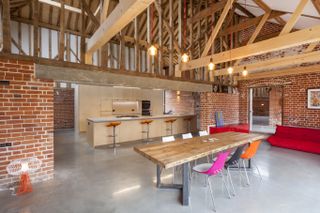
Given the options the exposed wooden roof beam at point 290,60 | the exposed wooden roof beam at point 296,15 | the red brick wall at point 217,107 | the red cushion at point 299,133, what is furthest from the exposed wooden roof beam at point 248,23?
the red cushion at point 299,133

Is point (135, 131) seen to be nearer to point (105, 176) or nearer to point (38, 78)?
point (105, 176)

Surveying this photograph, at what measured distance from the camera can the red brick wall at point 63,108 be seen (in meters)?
9.43

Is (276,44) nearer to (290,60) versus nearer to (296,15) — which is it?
(296,15)

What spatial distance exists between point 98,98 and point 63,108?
7.63ft

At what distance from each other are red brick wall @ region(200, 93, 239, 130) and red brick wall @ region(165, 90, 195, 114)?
1346 millimetres

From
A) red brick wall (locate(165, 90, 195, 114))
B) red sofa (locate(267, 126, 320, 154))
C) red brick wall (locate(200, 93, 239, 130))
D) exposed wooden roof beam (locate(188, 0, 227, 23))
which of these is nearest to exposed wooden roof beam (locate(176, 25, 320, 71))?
exposed wooden roof beam (locate(188, 0, 227, 23))

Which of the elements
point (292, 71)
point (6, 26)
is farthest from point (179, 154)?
point (292, 71)

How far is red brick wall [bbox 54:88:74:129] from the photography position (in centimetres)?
943

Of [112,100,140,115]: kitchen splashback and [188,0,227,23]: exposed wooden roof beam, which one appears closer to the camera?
[188,0,227,23]: exposed wooden roof beam

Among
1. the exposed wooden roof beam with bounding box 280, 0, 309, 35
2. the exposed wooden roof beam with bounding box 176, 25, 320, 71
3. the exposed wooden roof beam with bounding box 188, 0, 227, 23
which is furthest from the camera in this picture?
the exposed wooden roof beam with bounding box 188, 0, 227, 23

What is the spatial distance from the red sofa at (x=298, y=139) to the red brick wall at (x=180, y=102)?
3772mm

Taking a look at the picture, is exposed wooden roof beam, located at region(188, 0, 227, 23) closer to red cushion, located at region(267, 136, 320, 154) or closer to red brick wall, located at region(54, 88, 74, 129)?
red cushion, located at region(267, 136, 320, 154)

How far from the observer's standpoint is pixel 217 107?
7.53m

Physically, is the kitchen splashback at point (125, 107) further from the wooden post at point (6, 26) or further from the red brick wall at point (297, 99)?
the red brick wall at point (297, 99)
